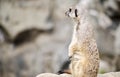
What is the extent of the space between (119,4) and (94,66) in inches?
204

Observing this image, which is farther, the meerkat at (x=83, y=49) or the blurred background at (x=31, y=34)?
the blurred background at (x=31, y=34)

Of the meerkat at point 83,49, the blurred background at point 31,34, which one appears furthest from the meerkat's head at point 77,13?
the blurred background at point 31,34

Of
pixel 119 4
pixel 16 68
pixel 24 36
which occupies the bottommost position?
pixel 16 68

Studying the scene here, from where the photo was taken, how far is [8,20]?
395 inches

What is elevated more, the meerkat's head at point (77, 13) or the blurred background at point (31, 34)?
the meerkat's head at point (77, 13)

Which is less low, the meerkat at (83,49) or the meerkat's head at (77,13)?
the meerkat's head at (77,13)

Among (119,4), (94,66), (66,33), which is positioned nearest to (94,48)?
(94,66)

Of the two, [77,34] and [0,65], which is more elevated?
[77,34]

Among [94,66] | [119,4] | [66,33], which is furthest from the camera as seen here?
[66,33]

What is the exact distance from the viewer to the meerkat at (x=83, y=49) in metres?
3.00

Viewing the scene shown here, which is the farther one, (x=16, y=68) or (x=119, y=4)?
(x=16, y=68)

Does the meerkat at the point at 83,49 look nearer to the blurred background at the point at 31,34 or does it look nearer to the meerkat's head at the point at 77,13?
the meerkat's head at the point at 77,13

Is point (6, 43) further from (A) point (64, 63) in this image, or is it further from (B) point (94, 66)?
(B) point (94, 66)

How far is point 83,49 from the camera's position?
2998 mm
